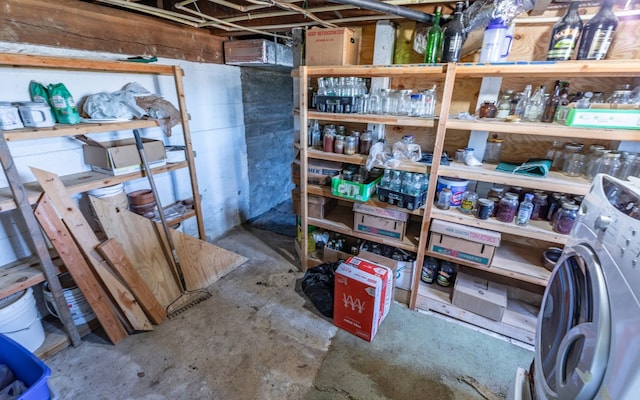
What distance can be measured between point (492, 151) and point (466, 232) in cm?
57

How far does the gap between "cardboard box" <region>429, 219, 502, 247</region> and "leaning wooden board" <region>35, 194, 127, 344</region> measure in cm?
206

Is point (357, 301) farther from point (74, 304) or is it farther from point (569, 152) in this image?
point (74, 304)

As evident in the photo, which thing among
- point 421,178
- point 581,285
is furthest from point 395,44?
point 581,285

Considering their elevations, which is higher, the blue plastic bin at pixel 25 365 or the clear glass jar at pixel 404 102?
the clear glass jar at pixel 404 102

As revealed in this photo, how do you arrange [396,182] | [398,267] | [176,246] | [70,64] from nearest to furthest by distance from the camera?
[70,64], [396,182], [398,267], [176,246]

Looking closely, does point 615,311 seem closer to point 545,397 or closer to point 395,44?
point 545,397

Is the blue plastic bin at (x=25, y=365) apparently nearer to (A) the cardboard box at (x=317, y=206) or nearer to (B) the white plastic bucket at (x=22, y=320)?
(B) the white plastic bucket at (x=22, y=320)

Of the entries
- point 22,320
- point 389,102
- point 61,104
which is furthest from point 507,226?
point 22,320

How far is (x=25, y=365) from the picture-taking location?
128cm

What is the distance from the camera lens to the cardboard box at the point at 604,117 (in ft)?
4.16

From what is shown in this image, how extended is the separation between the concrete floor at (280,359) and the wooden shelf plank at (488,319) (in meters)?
0.07

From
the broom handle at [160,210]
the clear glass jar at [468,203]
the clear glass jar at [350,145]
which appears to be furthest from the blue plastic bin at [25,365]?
the clear glass jar at [468,203]

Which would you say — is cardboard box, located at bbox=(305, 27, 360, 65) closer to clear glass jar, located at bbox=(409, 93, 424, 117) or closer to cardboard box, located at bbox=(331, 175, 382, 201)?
clear glass jar, located at bbox=(409, 93, 424, 117)

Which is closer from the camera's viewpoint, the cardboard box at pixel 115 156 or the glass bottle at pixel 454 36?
the glass bottle at pixel 454 36
